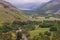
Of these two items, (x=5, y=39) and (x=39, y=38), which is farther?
(x=39, y=38)

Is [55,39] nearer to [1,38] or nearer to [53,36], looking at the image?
[53,36]

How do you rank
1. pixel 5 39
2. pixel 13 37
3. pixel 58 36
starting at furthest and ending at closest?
pixel 58 36, pixel 13 37, pixel 5 39

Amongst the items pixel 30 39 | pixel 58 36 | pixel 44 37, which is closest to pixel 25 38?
pixel 30 39

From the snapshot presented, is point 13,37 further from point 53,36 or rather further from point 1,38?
point 53,36

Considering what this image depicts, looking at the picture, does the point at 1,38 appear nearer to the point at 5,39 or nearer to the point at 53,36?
the point at 5,39

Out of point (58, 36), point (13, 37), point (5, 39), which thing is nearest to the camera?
point (5, 39)

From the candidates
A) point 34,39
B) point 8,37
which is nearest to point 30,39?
point 34,39

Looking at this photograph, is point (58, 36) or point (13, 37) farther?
point (58, 36)

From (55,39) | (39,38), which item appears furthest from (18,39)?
(55,39)
